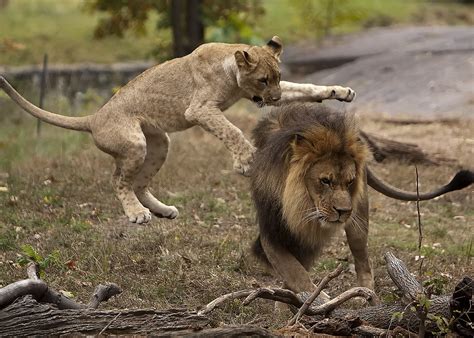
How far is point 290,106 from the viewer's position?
6309mm

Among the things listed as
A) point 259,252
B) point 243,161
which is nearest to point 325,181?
point 243,161

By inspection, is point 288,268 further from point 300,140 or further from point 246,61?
point 246,61

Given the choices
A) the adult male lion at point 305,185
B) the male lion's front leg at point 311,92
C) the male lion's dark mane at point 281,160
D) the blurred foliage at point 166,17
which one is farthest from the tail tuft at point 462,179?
the blurred foliage at point 166,17

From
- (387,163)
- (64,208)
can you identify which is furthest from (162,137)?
(387,163)

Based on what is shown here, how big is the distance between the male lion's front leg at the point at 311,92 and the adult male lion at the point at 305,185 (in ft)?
0.22

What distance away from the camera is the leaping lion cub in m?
6.00

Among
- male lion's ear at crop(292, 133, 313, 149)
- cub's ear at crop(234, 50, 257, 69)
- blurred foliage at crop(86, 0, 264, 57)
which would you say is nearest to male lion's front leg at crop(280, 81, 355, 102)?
cub's ear at crop(234, 50, 257, 69)

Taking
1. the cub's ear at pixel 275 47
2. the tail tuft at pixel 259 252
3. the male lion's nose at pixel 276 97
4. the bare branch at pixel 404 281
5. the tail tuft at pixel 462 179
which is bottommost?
the tail tuft at pixel 259 252

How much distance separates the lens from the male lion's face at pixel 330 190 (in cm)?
561

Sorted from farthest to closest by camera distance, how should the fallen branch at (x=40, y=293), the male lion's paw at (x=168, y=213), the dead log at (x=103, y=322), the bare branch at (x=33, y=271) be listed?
the male lion's paw at (x=168, y=213) < the bare branch at (x=33, y=271) < the fallen branch at (x=40, y=293) < the dead log at (x=103, y=322)

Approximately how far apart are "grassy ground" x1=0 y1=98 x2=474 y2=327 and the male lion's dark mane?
432mm

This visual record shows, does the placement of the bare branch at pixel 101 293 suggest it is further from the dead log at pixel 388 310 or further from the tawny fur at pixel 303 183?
the tawny fur at pixel 303 183

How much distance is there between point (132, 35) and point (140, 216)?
34.4ft

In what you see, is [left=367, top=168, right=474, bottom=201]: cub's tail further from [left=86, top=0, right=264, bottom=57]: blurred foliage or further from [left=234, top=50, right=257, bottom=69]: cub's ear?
[left=86, top=0, right=264, bottom=57]: blurred foliage
